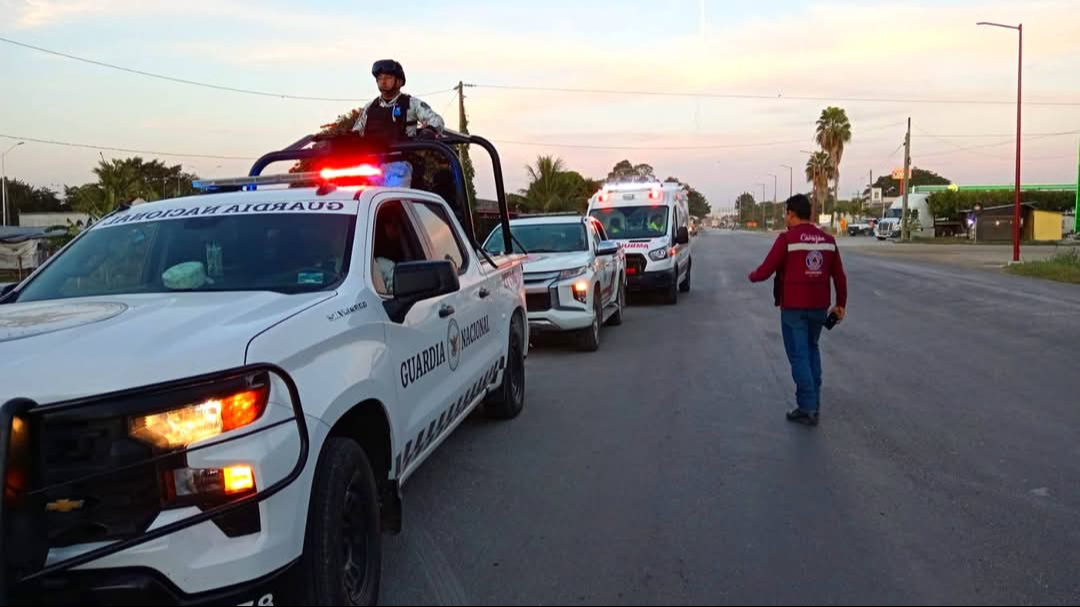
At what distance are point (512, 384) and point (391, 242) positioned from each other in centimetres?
254

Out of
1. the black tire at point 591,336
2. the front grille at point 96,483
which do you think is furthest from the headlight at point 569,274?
the front grille at point 96,483

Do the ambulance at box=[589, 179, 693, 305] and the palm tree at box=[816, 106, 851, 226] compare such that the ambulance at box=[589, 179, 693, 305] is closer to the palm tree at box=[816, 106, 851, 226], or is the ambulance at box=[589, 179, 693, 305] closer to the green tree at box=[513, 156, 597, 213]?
the green tree at box=[513, 156, 597, 213]

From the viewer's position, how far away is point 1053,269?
23531mm

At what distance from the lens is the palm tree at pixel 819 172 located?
82938 millimetres

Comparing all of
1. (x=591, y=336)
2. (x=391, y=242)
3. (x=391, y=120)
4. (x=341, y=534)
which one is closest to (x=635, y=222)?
(x=591, y=336)

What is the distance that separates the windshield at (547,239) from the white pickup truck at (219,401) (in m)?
6.76

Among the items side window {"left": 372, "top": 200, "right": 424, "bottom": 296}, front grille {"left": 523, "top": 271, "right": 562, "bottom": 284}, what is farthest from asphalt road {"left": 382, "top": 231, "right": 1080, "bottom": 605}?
side window {"left": 372, "top": 200, "right": 424, "bottom": 296}

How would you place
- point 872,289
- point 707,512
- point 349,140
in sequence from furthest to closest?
1. point 872,289
2. point 349,140
3. point 707,512

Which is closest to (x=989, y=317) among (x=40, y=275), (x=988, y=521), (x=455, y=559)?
(x=988, y=521)

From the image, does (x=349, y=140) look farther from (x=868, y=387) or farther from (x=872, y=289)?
(x=872, y=289)

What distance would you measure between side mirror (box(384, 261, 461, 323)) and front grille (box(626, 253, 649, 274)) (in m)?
11.7

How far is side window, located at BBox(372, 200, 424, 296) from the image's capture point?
14.4ft

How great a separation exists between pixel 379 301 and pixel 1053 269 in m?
24.7

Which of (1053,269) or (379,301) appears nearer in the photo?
(379,301)
